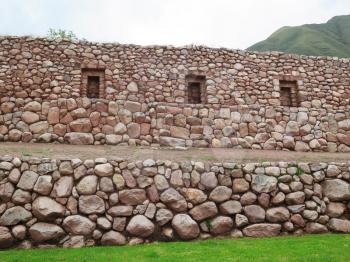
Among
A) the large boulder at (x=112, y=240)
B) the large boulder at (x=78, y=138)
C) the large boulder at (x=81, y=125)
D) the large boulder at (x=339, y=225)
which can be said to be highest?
the large boulder at (x=81, y=125)

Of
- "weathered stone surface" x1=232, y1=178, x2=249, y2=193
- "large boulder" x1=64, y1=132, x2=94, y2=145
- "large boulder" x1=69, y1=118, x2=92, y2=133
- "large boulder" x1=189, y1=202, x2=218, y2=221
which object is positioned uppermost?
"large boulder" x1=69, y1=118, x2=92, y2=133

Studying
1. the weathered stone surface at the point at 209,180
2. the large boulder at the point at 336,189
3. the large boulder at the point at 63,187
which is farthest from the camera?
the large boulder at the point at 336,189

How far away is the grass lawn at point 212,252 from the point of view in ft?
18.7

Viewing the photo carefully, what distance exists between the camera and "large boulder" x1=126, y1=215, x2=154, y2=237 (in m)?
6.96

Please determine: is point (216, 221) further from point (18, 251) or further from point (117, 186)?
point (18, 251)

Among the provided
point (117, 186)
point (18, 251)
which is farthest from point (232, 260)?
point (18, 251)

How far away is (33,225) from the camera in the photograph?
6.74 metres

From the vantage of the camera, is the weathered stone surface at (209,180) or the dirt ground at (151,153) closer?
the weathered stone surface at (209,180)

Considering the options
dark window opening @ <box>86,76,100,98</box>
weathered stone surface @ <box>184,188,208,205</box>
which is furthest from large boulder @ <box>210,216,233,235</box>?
dark window opening @ <box>86,76,100,98</box>

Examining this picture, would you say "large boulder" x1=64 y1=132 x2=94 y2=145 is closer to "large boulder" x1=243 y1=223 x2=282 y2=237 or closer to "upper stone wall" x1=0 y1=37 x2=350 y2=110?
"upper stone wall" x1=0 y1=37 x2=350 y2=110

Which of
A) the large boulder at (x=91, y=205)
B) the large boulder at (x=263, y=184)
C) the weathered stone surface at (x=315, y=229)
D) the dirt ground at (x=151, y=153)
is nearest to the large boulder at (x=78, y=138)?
A: the dirt ground at (x=151, y=153)

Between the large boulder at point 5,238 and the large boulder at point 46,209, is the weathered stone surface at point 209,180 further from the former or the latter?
Result: the large boulder at point 5,238

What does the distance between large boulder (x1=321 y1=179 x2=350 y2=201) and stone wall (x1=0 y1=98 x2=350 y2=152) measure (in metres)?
3.41

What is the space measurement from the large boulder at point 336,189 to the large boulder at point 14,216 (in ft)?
19.5
